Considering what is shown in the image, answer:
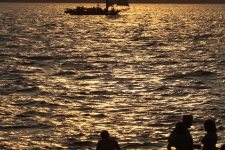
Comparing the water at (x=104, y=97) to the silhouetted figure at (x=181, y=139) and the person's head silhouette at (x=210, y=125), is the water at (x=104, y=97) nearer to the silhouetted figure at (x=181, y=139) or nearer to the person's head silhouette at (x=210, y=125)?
the silhouetted figure at (x=181, y=139)

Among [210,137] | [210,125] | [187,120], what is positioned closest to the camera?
[210,125]

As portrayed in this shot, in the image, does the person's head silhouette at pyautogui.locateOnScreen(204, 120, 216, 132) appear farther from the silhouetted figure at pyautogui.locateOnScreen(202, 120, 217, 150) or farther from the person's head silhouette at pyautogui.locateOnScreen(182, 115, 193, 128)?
the person's head silhouette at pyautogui.locateOnScreen(182, 115, 193, 128)

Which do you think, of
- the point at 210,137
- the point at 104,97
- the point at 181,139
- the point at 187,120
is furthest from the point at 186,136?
the point at 104,97

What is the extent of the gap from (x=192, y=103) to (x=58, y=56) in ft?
120

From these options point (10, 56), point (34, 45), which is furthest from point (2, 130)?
point (34, 45)

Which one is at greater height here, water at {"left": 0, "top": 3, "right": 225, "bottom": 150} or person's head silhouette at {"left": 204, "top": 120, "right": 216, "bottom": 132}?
person's head silhouette at {"left": 204, "top": 120, "right": 216, "bottom": 132}

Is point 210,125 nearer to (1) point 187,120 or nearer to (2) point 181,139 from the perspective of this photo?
(1) point 187,120

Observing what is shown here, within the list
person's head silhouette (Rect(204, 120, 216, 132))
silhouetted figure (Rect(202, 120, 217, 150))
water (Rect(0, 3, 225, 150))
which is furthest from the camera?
water (Rect(0, 3, 225, 150))

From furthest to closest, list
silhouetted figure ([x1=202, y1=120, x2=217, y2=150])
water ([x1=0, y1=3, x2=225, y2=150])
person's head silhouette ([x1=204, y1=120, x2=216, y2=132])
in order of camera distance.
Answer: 1. water ([x1=0, y1=3, x2=225, y2=150])
2. silhouetted figure ([x1=202, y1=120, x2=217, y2=150])
3. person's head silhouette ([x1=204, y1=120, x2=216, y2=132])

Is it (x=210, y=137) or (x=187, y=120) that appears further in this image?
(x=210, y=137)

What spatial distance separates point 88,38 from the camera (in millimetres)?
109062

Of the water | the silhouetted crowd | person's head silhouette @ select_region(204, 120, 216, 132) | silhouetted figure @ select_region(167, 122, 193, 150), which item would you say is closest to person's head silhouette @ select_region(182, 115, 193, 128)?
the silhouetted crowd

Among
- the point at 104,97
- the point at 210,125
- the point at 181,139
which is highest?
the point at 210,125

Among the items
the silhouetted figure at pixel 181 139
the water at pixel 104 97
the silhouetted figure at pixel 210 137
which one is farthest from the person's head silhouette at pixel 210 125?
the water at pixel 104 97
